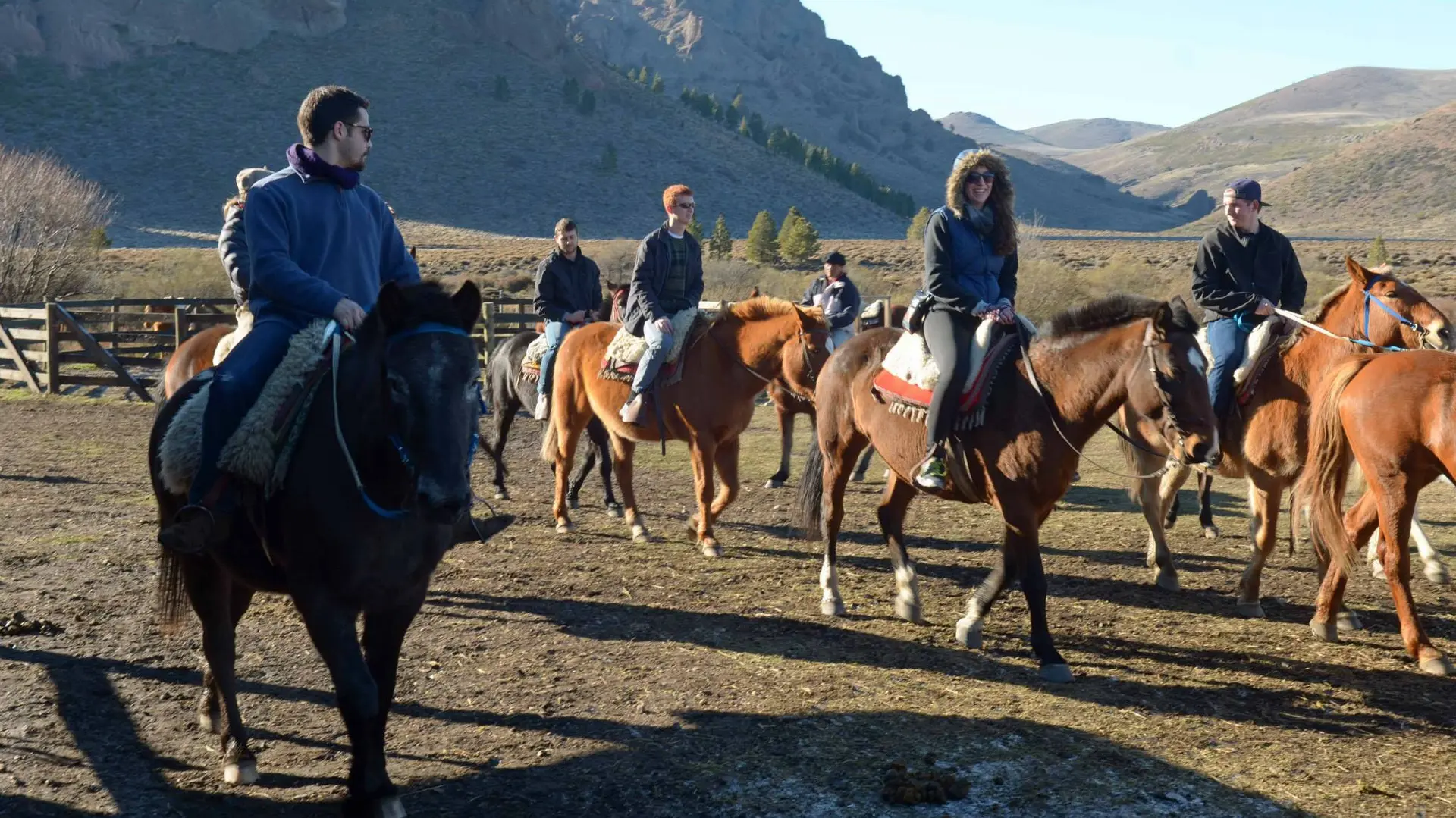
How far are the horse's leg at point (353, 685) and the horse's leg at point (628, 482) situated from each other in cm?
540

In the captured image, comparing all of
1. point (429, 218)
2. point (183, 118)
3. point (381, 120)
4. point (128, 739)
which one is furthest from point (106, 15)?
point (128, 739)

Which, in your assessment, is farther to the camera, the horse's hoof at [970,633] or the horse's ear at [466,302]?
the horse's hoof at [970,633]

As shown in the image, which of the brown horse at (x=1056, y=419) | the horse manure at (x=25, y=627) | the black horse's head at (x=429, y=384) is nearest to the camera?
the black horse's head at (x=429, y=384)

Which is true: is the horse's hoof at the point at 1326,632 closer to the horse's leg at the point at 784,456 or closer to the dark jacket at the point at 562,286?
the horse's leg at the point at 784,456

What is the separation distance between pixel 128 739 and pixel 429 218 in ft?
313

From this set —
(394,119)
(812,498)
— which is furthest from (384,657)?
(394,119)

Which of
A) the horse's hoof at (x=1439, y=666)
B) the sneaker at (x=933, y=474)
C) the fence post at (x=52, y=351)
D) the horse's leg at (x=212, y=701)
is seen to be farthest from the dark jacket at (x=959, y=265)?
the fence post at (x=52, y=351)

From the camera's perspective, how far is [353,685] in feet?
12.8

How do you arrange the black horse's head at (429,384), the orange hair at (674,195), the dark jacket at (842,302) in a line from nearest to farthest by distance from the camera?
the black horse's head at (429,384)
the orange hair at (674,195)
the dark jacket at (842,302)

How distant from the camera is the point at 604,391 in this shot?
32.1ft

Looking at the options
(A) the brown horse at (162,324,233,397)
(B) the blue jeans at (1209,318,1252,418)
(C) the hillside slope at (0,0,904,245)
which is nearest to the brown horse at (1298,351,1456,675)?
(B) the blue jeans at (1209,318,1252,418)

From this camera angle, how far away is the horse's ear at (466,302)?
382 cm

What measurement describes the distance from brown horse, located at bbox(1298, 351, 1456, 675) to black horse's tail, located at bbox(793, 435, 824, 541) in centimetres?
304

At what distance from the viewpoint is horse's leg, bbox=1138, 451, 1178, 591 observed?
7.96m
